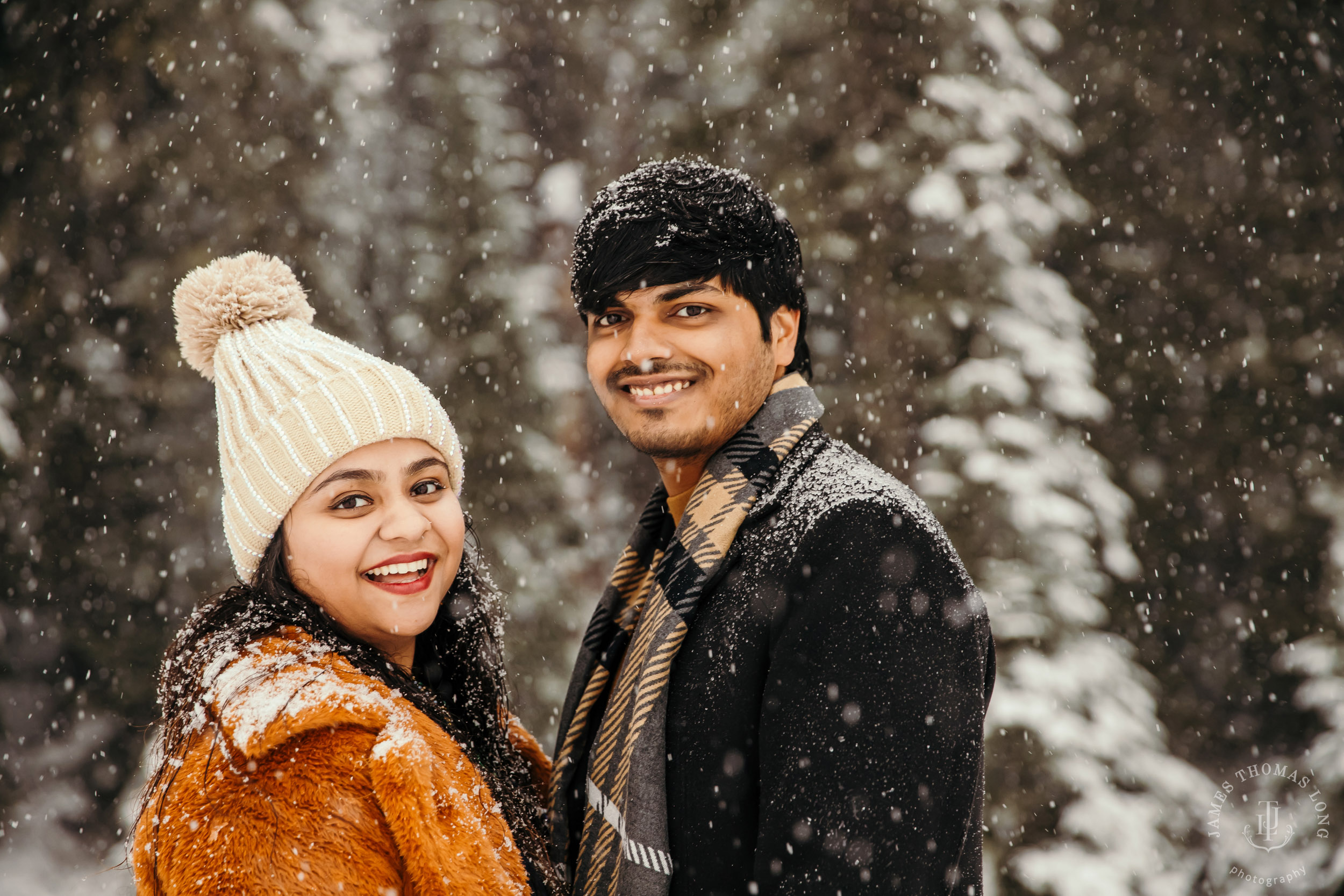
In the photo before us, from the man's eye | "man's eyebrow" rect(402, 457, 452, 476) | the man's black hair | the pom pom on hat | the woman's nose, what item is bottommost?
the woman's nose

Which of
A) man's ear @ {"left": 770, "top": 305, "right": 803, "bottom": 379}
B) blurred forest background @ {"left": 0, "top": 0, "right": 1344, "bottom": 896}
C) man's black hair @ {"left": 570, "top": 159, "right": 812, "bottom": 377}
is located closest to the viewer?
man's black hair @ {"left": 570, "top": 159, "right": 812, "bottom": 377}

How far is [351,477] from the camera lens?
81.9 inches

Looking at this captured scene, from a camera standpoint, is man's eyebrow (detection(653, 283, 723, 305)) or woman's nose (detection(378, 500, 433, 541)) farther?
man's eyebrow (detection(653, 283, 723, 305))

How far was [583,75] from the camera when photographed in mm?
6000

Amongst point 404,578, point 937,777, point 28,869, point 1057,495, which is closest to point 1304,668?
point 1057,495

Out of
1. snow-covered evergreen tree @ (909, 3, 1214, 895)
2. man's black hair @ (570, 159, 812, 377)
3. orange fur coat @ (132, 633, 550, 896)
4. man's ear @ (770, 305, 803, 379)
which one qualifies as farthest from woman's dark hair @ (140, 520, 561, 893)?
snow-covered evergreen tree @ (909, 3, 1214, 895)

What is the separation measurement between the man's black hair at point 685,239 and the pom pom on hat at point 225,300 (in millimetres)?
767

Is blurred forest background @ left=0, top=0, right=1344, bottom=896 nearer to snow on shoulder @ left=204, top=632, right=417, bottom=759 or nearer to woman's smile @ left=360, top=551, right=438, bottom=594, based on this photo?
woman's smile @ left=360, top=551, right=438, bottom=594

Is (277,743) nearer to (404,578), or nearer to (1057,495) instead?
(404,578)

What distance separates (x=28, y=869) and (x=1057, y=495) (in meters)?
6.64

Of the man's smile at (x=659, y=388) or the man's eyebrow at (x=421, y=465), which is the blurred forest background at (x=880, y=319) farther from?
the man's eyebrow at (x=421, y=465)

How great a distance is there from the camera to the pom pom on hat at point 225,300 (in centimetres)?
211

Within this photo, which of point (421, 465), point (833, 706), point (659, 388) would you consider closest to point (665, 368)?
point (659, 388)

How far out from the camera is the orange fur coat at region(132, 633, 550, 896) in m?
1.58
